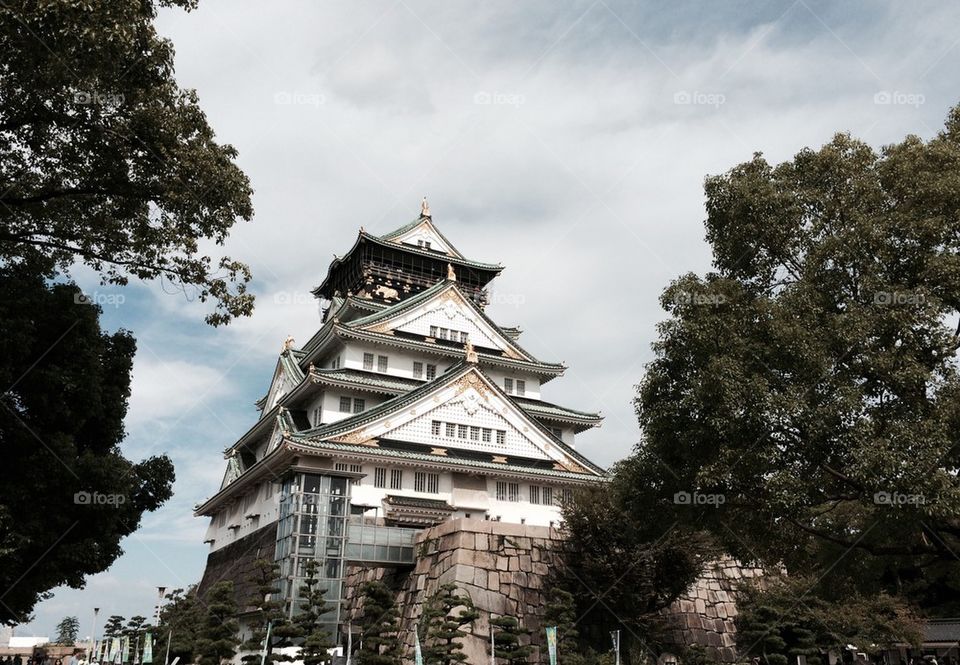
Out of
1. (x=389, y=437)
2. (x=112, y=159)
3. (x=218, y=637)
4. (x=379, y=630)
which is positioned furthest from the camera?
(x=389, y=437)

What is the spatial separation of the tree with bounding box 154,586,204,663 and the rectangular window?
14.1 metres

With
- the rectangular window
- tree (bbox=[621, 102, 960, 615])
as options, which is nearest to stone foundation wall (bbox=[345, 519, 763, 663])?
tree (bbox=[621, 102, 960, 615])

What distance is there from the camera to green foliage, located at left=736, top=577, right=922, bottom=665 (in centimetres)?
2533

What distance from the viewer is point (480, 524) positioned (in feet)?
76.7

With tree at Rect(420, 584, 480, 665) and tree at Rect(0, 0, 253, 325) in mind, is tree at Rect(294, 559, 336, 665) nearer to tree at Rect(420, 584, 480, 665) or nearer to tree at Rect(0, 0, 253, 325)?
tree at Rect(420, 584, 480, 665)

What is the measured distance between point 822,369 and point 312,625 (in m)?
14.6

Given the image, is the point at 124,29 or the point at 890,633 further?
the point at 890,633

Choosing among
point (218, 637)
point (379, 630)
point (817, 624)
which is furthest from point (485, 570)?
point (817, 624)

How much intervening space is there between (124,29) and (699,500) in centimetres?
1375

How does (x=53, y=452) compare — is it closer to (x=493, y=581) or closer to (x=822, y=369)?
(x=493, y=581)

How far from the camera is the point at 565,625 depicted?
20.4 meters

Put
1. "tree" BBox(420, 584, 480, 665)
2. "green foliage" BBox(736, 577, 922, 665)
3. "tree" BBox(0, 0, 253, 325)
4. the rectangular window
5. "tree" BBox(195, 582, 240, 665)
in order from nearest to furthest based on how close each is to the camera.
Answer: "tree" BBox(0, 0, 253, 325)
"tree" BBox(420, 584, 480, 665)
"tree" BBox(195, 582, 240, 665)
"green foliage" BBox(736, 577, 922, 665)
the rectangular window

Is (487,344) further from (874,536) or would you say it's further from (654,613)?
(874,536)

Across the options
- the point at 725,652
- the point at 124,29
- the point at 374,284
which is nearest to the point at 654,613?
the point at 725,652
